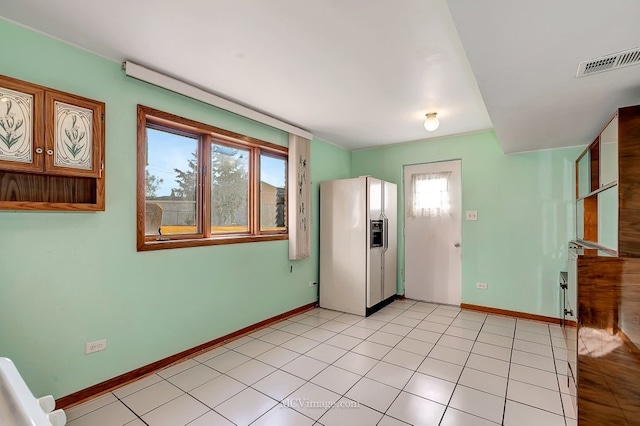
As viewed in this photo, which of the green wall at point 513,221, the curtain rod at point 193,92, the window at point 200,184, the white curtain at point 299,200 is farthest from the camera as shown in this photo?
the white curtain at point 299,200

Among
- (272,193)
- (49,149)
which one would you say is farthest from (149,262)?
(272,193)

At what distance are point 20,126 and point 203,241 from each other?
1528mm

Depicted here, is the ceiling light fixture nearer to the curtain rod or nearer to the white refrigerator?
the white refrigerator

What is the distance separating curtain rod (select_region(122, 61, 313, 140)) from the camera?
227cm

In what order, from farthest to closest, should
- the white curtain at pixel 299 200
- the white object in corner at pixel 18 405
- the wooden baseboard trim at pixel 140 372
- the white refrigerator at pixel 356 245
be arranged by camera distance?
the white refrigerator at pixel 356 245 < the white curtain at pixel 299 200 < the wooden baseboard trim at pixel 140 372 < the white object in corner at pixel 18 405

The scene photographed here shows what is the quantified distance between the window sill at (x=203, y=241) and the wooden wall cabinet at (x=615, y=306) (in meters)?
2.90

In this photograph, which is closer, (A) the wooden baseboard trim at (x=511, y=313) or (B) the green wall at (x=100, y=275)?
(B) the green wall at (x=100, y=275)

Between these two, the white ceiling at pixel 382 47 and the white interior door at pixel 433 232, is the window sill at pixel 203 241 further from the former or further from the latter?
the white interior door at pixel 433 232

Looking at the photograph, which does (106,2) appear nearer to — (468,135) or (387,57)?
(387,57)

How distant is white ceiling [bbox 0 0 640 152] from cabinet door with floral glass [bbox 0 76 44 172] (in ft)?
1.52

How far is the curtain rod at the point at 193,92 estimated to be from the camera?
2.27 meters

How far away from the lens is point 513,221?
3918 millimetres

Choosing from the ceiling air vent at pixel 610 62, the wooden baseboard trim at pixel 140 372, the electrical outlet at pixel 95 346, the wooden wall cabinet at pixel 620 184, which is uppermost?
the ceiling air vent at pixel 610 62

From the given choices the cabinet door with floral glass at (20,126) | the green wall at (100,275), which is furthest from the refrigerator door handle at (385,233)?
the cabinet door with floral glass at (20,126)
